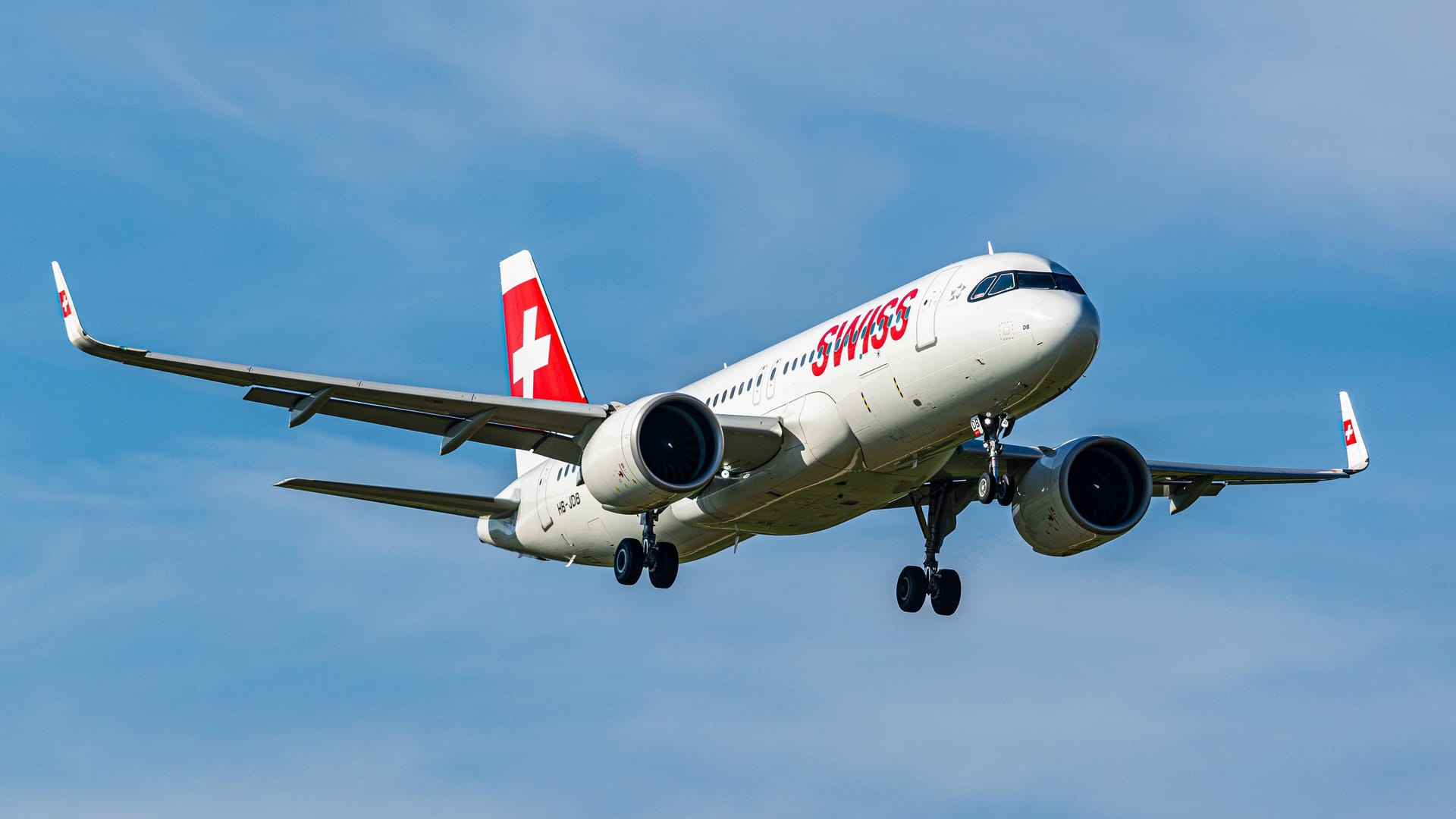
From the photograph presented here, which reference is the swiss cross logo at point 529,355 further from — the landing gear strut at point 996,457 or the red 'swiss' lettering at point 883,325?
the landing gear strut at point 996,457

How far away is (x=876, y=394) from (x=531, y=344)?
18073 mm

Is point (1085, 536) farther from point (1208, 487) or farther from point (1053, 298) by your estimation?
point (1053, 298)

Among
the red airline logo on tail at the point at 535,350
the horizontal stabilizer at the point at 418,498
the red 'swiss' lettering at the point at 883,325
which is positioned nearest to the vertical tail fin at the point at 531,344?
the red airline logo on tail at the point at 535,350

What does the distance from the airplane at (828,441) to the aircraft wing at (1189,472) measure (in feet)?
0.17

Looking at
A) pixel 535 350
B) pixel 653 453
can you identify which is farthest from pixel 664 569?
pixel 535 350

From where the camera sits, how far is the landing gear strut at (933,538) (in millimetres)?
40850

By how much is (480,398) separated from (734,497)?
18.2 ft

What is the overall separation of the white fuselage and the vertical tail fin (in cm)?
752

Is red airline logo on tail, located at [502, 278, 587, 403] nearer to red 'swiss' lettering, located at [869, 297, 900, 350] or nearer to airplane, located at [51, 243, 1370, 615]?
→ airplane, located at [51, 243, 1370, 615]

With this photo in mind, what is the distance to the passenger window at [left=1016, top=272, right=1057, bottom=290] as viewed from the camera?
33.0m

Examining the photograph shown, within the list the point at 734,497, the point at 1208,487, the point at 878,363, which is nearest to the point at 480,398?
the point at 734,497

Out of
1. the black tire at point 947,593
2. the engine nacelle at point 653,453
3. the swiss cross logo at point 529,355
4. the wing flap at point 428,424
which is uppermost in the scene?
the swiss cross logo at point 529,355

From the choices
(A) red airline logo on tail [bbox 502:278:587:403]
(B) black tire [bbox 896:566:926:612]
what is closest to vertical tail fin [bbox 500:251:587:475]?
(A) red airline logo on tail [bbox 502:278:587:403]

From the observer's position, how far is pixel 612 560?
138 feet
